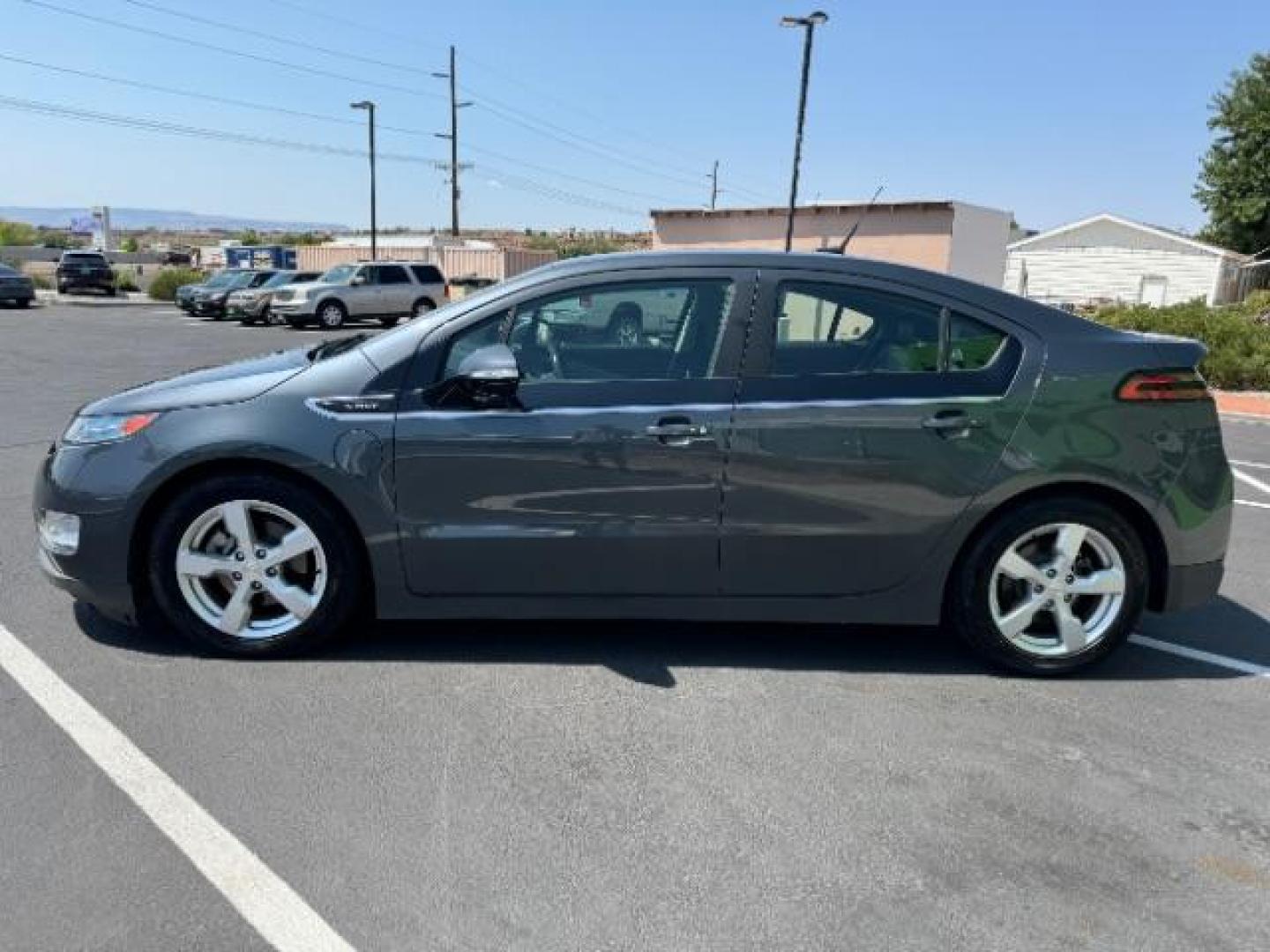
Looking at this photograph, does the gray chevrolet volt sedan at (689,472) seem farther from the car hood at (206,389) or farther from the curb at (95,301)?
the curb at (95,301)

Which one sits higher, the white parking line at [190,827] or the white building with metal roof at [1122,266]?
the white building with metal roof at [1122,266]

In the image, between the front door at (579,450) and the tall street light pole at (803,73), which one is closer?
the front door at (579,450)

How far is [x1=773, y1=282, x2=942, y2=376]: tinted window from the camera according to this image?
142 inches

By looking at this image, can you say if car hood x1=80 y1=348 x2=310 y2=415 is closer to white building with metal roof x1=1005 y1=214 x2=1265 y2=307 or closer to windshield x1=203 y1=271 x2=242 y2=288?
windshield x1=203 y1=271 x2=242 y2=288

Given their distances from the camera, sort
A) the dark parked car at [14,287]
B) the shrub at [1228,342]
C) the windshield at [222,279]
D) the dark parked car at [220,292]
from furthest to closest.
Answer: the dark parked car at [14,287]
the windshield at [222,279]
the dark parked car at [220,292]
the shrub at [1228,342]

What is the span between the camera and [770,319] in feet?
11.8

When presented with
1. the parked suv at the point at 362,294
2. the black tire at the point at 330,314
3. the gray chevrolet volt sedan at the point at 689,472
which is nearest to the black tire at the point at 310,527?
the gray chevrolet volt sedan at the point at 689,472

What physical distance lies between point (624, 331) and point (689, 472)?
61 cm

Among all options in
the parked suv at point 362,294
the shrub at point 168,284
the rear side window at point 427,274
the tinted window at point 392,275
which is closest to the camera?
the parked suv at point 362,294

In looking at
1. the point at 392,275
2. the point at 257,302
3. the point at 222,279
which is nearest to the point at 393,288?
the point at 392,275

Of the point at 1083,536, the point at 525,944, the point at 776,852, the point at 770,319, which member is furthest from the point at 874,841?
the point at 770,319

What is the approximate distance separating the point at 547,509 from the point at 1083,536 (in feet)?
6.68

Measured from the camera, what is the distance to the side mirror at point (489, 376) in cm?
→ 339

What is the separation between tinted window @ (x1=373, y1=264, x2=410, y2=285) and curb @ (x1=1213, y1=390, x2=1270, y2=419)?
68.3ft
